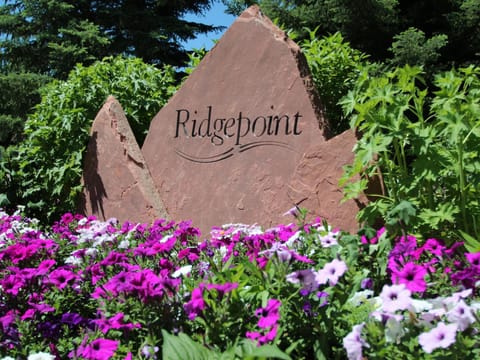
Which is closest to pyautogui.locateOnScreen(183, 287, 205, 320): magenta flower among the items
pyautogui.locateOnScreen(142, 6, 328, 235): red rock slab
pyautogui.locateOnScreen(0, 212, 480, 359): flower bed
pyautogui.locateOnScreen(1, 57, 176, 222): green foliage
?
pyautogui.locateOnScreen(0, 212, 480, 359): flower bed

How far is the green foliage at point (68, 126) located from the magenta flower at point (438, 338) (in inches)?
177

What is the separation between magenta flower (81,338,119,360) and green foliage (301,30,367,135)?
3.97m

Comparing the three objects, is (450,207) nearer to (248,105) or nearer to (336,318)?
(336,318)

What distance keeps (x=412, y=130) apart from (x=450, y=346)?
178 centimetres

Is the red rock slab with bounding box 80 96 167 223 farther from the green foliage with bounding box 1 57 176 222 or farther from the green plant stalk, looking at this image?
the green plant stalk

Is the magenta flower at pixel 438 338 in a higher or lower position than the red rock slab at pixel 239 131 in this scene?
lower

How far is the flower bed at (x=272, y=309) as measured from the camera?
1.60 m

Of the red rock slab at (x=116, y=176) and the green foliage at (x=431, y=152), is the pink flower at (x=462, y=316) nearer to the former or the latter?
the green foliage at (x=431, y=152)

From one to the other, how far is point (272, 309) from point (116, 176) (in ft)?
12.0

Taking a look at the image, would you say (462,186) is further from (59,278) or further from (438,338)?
(59,278)

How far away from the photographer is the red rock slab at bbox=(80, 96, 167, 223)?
4863 millimetres

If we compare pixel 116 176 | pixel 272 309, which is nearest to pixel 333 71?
pixel 116 176

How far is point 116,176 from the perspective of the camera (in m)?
5.08

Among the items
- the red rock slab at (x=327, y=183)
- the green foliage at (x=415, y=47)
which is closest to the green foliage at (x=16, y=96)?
the green foliage at (x=415, y=47)
